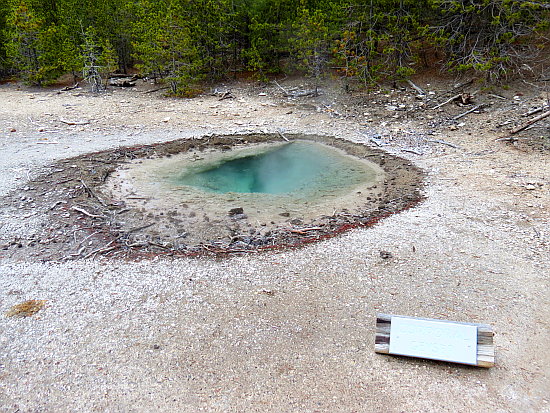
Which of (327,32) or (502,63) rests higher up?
(327,32)

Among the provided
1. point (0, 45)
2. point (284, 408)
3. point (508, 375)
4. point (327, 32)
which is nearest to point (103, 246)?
Result: point (284, 408)

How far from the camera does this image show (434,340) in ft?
13.6

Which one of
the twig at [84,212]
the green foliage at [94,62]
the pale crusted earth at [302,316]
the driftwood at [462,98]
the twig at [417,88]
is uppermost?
the green foliage at [94,62]

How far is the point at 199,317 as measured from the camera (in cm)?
491

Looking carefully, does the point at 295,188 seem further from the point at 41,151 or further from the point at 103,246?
the point at 41,151

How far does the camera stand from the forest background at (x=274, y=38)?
43.0 ft

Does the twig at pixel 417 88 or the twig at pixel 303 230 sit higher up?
the twig at pixel 417 88

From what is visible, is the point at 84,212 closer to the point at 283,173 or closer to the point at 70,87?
the point at 283,173

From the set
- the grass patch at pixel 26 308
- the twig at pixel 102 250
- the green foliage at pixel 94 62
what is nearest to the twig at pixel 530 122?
the twig at pixel 102 250

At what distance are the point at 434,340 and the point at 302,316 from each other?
5.13 feet

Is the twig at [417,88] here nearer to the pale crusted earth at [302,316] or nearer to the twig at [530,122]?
the twig at [530,122]

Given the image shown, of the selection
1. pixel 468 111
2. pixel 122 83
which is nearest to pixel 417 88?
pixel 468 111

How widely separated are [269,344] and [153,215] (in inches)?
162

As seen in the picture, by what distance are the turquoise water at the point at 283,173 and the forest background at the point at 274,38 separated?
537cm
